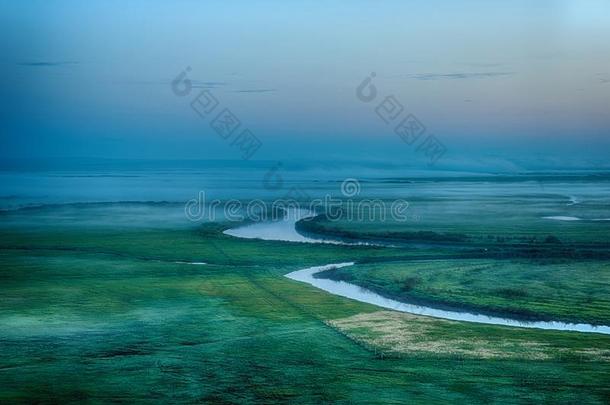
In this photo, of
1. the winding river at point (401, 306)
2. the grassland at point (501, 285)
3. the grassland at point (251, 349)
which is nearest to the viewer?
the grassland at point (251, 349)

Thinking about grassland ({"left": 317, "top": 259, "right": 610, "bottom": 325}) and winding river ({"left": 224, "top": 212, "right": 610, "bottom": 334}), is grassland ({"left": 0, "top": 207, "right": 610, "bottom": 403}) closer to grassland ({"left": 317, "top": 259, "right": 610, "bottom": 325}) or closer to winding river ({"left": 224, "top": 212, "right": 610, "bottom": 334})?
winding river ({"left": 224, "top": 212, "right": 610, "bottom": 334})

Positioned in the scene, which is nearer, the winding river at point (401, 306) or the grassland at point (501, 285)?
the winding river at point (401, 306)

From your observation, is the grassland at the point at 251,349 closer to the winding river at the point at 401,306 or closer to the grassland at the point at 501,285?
the winding river at the point at 401,306

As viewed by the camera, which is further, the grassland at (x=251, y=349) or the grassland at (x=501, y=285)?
the grassland at (x=501, y=285)

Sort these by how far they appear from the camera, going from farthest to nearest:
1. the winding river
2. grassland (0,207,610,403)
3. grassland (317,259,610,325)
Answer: grassland (317,259,610,325) → the winding river → grassland (0,207,610,403)

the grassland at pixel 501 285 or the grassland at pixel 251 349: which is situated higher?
the grassland at pixel 501 285

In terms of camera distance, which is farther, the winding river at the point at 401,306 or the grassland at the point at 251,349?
the winding river at the point at 401,306

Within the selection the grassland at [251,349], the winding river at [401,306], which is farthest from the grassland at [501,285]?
the grassland at [251,349]

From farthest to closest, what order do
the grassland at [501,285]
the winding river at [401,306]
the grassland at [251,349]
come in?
the grassland at [501,285] → the winding river at [401,306] → the grassland at [251,349]

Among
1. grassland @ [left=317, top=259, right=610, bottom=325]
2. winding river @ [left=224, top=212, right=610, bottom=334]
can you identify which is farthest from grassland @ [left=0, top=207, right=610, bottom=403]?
grassland @ [left=317, top=259, right=610, bottom=325]

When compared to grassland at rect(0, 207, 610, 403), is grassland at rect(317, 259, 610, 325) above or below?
above
